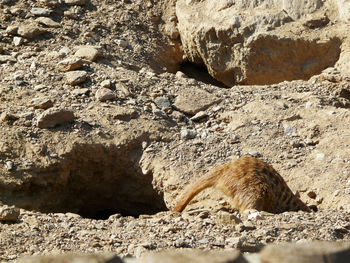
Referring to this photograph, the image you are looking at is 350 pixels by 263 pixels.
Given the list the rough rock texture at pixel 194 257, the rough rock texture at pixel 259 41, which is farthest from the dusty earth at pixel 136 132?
the rough rock texture at pixel 194 257

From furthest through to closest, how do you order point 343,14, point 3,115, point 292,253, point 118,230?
point 343,14 → point 3,115 → point 118,230 → point 292,253

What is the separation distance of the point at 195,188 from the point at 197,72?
311 cm

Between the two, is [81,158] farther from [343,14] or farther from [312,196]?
[343,14]

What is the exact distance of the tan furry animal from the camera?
5254 millimetres

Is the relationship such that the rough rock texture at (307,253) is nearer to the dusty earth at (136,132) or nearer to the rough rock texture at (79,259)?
the rough rock texture at (79,259)

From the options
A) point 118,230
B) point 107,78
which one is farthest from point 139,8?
A: point 118,230

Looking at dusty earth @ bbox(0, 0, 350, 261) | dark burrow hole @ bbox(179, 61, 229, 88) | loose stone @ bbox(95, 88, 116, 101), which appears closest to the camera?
dusty earth @ bbox(0, 0, 350, 261)

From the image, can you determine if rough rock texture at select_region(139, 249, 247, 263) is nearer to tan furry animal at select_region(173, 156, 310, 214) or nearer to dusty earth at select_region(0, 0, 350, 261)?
dusty earth at select_region(0, 0, 350, 261)

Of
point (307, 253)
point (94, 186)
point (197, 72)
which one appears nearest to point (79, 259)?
point (307, 253)

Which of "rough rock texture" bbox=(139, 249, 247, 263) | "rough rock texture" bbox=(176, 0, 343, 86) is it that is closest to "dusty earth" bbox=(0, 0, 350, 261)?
"rough rock texture" bbox=(176, 0, 343, 86)

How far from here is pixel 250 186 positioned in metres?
5.36

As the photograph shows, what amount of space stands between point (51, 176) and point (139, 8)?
9.91 feet

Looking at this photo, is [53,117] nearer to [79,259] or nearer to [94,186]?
[94,186]

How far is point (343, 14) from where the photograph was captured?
7.26 metres
